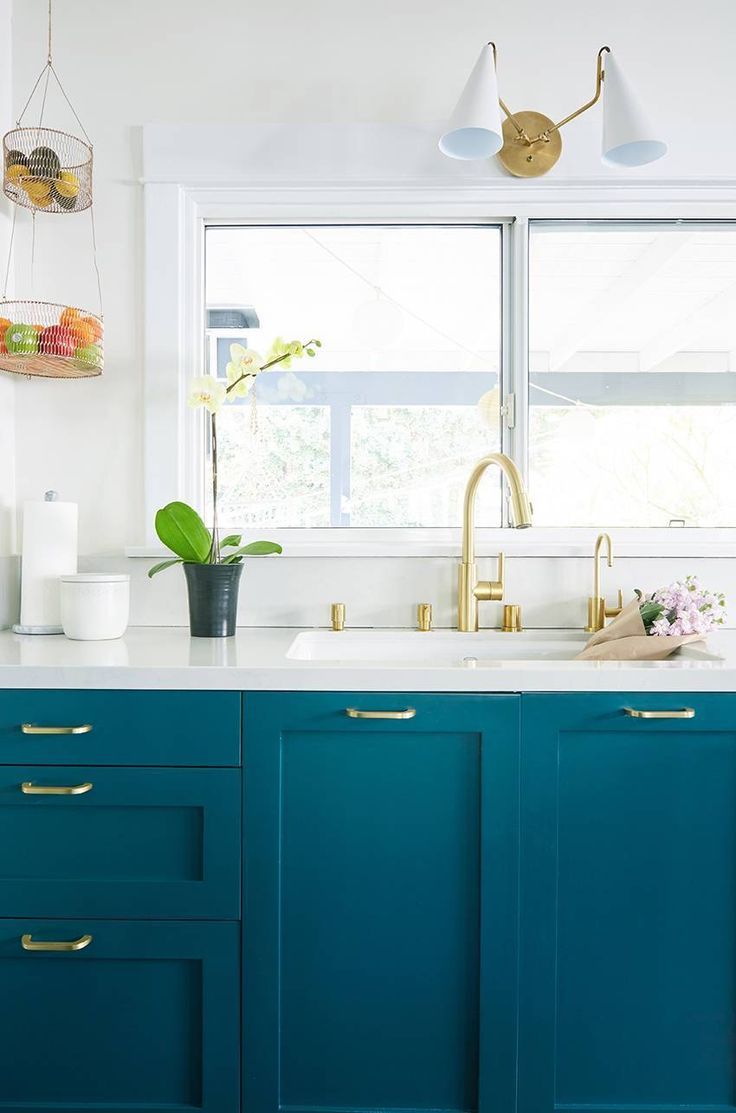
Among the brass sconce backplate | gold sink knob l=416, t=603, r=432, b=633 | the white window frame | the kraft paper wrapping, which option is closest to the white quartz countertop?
the kraft paper wrapping

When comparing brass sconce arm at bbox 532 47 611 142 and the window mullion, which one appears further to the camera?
the window mullion

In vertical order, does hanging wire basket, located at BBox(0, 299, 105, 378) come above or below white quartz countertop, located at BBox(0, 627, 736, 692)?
above

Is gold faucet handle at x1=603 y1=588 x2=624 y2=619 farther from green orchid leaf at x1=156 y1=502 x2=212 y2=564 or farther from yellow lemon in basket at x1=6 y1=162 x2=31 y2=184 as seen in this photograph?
yellow lemon in basket at x1=6 y1=162 x2=31 y2=184

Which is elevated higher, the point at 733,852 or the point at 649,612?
the point at 649,612

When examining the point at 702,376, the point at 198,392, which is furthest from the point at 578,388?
the point at 198,392

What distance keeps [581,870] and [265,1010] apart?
0.61 m

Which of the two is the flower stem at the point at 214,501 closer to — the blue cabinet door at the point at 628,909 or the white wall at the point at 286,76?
the white wall at the point at 286,76

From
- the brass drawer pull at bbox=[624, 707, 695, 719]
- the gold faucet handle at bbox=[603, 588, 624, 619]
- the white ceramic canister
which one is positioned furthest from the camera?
the gold faucet handle at bbox=[603, 588, 624, 619]

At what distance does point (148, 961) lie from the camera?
1.45 m

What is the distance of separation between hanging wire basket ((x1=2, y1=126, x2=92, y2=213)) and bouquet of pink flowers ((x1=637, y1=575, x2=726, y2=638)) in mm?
1588

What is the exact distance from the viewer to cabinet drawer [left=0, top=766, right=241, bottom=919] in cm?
144

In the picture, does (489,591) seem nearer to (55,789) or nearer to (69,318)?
(55,789)

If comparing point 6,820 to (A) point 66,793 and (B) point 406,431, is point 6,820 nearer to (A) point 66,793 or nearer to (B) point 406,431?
(A) point 66,793

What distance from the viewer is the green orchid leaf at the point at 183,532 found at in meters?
1.80
